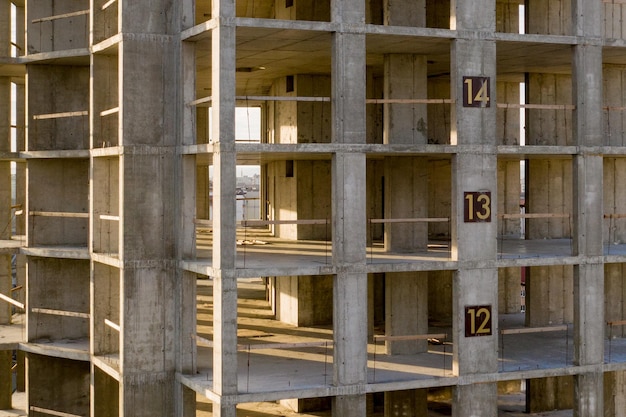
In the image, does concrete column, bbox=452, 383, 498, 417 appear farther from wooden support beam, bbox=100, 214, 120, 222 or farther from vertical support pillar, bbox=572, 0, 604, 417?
wooden support beam, bbox=100, 214, 120, 222

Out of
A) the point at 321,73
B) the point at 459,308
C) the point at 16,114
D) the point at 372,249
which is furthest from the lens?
the point at 16,114

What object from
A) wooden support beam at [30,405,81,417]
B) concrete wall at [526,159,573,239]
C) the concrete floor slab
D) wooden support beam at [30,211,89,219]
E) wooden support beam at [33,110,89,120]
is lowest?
wooden support beam at [30,405,81,417]

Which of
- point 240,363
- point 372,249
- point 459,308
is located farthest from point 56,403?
point 459,308

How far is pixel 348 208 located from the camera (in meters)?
19.1

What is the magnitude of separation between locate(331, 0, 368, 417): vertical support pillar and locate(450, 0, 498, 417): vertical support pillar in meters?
2.36

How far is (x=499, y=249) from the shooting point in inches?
946

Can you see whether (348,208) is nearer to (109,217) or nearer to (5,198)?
(109,217)

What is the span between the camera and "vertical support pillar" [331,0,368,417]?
62.5 feet

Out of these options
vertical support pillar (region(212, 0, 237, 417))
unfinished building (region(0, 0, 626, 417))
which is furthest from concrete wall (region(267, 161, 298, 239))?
vertical support pillar (region(212, 0, 237, 417))

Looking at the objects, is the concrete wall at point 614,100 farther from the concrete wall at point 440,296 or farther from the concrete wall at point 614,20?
the concrete wall at point 440,296

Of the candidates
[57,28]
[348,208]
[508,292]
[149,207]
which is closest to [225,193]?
[348,208]

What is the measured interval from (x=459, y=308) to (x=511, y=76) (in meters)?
10.1

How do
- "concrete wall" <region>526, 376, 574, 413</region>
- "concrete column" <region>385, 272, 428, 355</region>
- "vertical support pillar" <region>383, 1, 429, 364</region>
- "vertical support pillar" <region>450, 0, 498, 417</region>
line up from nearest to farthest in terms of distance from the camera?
"vertical support pillar" <region>450, 0, 498, 417</region>, "vertical support pillar" <region>383, 1, 429, 364</region>, "concrete column" <region>385, 272, 428, 355</region>, "concrete wall" <region>526, 376, 574, 413</region>

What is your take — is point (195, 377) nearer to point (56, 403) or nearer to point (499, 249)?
point (56, 403)
